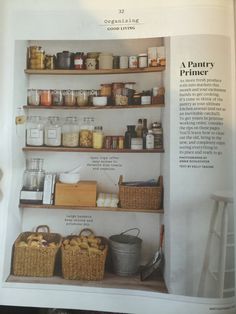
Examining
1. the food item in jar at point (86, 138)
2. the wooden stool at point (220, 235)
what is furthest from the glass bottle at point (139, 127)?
the wooden stool at point (220, 235)

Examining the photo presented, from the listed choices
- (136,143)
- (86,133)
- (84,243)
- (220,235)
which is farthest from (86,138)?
(220,235)

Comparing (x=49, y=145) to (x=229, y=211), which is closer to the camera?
(x=229, y=211)

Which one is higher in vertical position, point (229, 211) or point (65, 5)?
point (65, 5)

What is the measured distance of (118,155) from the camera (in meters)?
0.58

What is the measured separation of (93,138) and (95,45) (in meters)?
0.20

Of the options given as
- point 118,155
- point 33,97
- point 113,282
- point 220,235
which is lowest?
point 113,282

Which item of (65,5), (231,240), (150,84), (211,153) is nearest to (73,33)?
(65,5)

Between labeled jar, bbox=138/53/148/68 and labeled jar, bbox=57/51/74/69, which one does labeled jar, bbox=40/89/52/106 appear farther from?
labeled jar, bbox=138/53/148/68

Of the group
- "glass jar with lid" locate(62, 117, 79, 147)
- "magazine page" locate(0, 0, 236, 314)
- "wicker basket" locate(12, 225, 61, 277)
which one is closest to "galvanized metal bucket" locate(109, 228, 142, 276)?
"magazine page" locate(0, 0, 236, 314)

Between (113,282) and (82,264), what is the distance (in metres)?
0.07

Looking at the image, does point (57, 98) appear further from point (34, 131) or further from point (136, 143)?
point (136, 143)

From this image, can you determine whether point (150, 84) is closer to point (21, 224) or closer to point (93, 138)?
point (93, 138)

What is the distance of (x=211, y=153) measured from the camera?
47 cm

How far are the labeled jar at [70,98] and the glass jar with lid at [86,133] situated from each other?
0.05 m
